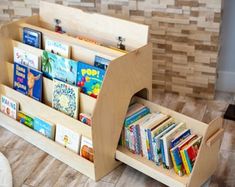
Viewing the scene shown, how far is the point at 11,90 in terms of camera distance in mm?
2182

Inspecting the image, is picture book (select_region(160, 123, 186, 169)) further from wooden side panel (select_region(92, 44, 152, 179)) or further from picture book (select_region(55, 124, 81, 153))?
picture book (select_region(55, 124, 81, 153))

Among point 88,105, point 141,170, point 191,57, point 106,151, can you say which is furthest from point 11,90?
point 191,57

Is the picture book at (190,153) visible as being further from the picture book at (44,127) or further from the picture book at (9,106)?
the picture book at (9,106)

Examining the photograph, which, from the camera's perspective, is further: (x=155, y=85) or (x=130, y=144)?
(x=155, y=85)

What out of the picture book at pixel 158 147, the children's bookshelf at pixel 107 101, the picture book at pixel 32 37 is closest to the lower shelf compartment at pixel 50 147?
the children's bookshelf at pixel 107 101

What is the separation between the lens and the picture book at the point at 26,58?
2.08 meters

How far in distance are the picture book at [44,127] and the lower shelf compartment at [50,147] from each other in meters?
0.02

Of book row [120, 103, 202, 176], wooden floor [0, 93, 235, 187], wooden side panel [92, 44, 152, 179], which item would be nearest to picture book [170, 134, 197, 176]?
book row [120, 103, 202, 176]

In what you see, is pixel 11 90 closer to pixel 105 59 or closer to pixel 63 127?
pixel 63 127

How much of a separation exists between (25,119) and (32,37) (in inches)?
16.9

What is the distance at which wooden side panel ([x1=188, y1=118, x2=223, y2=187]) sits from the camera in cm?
165

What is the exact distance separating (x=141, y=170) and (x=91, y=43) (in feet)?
2.09

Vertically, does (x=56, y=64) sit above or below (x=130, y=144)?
above

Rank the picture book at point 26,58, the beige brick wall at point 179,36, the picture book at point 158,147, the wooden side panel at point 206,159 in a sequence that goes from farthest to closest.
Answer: the beige brick wall at point 179,36
the picture book at point 26,58
the picture book at point 158,147
the wooden side panel at point 206,159
